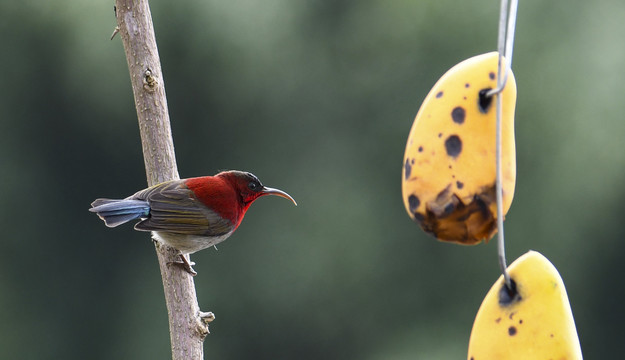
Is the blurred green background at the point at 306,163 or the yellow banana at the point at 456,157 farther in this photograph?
the blurred green background at the point at 306,163

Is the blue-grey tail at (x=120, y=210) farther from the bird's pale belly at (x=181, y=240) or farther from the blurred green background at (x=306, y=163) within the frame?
the blurred green background at (x=306, y=163)

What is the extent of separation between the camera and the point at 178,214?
204cm

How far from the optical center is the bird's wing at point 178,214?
1.94 metres

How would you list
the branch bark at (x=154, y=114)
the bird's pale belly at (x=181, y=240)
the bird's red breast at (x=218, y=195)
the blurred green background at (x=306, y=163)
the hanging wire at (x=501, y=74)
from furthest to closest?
the blurred green background at (x=306, y=163), the bird's red breast at (x=218, y=195), the bird's pale belly at (x=181, y=240), the branch bark at (x=154, y=114), the hanging wire at (x=501, y=74)

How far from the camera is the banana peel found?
0.99 m

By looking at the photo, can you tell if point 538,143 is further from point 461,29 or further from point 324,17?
point 324,17

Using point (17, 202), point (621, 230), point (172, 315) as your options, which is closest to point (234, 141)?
point (17, 202)

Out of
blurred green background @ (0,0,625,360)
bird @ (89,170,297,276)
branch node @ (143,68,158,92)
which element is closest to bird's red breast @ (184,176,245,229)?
bird @ (89,170,297,276)

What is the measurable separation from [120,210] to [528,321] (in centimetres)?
125

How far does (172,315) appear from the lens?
1.73 m

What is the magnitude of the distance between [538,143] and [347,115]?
67.6 inches

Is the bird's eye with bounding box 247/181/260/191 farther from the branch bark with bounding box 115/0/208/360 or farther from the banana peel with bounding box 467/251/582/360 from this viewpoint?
the banana peel with bounding box 467/251/582/360

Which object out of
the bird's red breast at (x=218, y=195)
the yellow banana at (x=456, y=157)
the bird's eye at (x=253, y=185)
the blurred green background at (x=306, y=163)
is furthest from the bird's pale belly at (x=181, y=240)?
the blurred green background at (x=306, y=163)

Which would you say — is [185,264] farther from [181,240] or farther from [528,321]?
[528,321]
